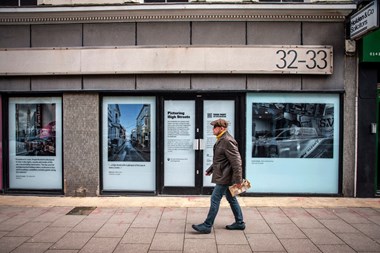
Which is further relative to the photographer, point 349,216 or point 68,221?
point 349,216

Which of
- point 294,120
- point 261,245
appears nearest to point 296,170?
point 294,120

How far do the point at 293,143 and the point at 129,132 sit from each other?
4219 mm

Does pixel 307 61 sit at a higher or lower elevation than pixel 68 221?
higher

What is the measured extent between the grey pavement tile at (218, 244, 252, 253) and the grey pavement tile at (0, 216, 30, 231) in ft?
12.4

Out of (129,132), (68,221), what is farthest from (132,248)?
(129,132)

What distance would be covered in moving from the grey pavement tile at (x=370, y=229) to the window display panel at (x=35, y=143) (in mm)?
6979

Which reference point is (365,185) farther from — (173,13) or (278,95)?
(173,13)

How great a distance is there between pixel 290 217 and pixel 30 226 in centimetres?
498

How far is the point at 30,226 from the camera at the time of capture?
5902 millimetres

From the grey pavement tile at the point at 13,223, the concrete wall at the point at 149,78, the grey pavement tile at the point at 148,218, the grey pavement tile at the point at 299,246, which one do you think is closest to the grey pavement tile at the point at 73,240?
the grey pavement tile at the point at 148,218

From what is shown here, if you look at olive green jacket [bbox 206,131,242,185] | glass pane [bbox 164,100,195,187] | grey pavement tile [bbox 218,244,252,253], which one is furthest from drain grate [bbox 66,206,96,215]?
grey pavement tile [bbox 218,244,252,253]

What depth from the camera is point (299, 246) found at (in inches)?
196

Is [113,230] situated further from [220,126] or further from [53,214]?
[220,126]

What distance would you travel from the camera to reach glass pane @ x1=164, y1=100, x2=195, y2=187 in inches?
323
